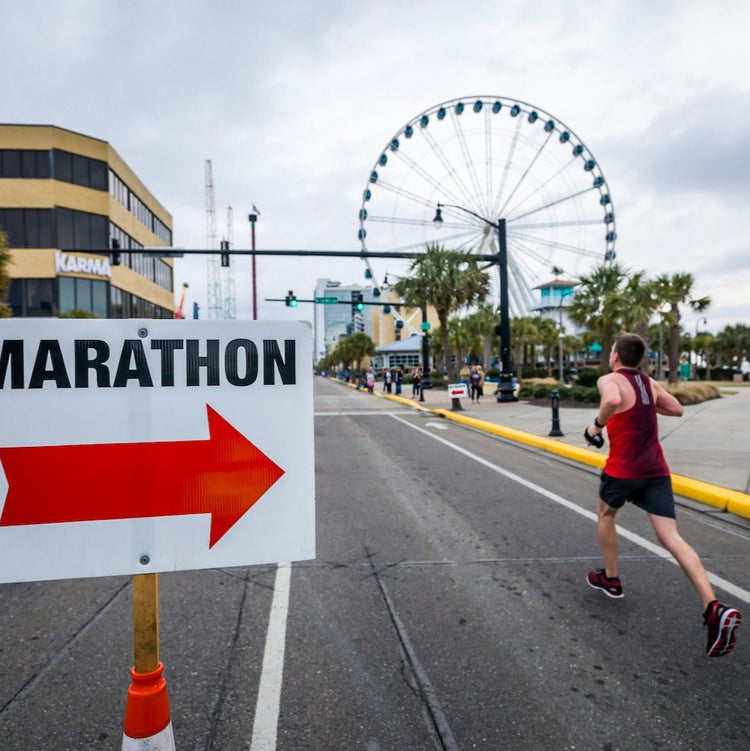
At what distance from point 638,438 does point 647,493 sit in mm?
368

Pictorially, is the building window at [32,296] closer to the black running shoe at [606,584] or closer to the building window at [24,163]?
the building window at [24,163]

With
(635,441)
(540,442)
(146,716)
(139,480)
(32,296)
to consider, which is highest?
(32,296)

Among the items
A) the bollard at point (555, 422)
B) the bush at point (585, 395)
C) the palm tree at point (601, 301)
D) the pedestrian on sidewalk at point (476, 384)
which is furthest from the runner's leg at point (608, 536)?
the palm tree at point (601, 301)

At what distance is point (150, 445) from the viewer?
1746 millimetres

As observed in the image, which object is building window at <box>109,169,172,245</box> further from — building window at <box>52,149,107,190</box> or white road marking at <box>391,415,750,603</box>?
white road marking at <box>391,415,750,603</box>

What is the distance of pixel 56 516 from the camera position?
1716mm

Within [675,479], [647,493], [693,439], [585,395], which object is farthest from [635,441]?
[585,395]

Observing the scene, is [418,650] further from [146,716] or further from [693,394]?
[693,394]

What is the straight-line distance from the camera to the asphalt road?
2.66 meters

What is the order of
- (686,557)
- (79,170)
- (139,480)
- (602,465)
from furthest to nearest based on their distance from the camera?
(79,170) → (602,465) → (686,557) → (139,480)

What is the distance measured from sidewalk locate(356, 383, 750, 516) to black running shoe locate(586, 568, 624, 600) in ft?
10.9

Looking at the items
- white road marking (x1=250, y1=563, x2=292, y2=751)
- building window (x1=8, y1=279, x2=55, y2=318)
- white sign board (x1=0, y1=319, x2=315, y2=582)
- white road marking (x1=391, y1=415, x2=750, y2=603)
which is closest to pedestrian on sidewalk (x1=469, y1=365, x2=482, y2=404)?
white road marking (x1=391, y1=415, x2=750, y2=603)

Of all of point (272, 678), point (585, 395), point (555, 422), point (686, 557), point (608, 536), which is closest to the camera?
point (272, 678)

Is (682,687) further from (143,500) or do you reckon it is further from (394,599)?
(143,500)
